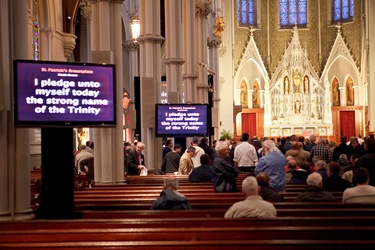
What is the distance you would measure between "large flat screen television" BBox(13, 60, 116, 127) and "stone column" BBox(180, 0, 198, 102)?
1680 centimetres

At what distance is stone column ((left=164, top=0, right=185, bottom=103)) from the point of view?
66.1 ft

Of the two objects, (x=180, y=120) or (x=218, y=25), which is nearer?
(x=180, y=120)

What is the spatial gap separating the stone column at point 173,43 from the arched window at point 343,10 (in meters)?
23.4

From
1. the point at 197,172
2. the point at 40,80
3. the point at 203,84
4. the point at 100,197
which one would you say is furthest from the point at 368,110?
the point at 40,80

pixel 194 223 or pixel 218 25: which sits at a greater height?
pixel 218 25

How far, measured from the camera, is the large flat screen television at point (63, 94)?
659cm

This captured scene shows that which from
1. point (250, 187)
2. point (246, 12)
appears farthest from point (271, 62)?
point (250, 187)

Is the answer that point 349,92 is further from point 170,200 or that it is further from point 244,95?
point 170,200

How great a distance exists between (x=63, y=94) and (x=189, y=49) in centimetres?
1774

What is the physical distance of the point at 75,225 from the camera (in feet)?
20.3

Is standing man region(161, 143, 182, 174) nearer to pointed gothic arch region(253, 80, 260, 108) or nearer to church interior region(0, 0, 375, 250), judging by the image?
church interior region(0, 0, 375, 250)

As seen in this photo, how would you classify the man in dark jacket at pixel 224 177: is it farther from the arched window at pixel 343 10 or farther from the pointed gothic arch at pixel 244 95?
the arched window at pixel 343 10

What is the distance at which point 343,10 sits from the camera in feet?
137

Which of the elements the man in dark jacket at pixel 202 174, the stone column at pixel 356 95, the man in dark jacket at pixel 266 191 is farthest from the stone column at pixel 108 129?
the stone column at pixel 356 95
